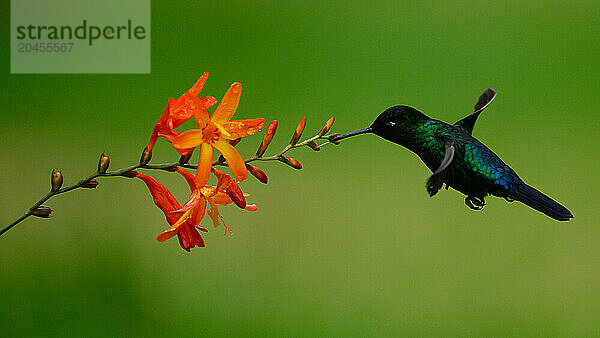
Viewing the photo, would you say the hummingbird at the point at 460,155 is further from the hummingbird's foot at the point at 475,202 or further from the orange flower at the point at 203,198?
the orange flower at the point at 203,198

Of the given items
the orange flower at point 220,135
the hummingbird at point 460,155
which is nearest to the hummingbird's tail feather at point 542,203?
the hummingbird at point 460,155

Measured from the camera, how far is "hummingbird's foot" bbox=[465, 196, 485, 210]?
2.07 feet

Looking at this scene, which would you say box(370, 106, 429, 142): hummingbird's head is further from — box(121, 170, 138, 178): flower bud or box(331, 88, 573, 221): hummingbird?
box(121, 170, 138, 178): flower bud

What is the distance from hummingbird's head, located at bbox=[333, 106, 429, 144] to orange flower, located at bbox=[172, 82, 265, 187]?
4.5 inches

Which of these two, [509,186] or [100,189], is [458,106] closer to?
[100,189]

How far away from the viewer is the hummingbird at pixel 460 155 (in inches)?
22.7

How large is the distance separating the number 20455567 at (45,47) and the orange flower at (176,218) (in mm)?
2218

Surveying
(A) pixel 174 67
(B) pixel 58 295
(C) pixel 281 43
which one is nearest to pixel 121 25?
(A) pixel 174 67

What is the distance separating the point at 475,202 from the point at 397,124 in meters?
0.13

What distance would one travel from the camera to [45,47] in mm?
2592

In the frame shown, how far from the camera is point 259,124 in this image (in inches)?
21.6

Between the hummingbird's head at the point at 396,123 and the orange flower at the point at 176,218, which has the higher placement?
the hummingbird's head at the point at 396,123

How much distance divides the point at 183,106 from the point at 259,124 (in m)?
0.07

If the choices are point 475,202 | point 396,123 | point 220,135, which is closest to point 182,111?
point 220,135
